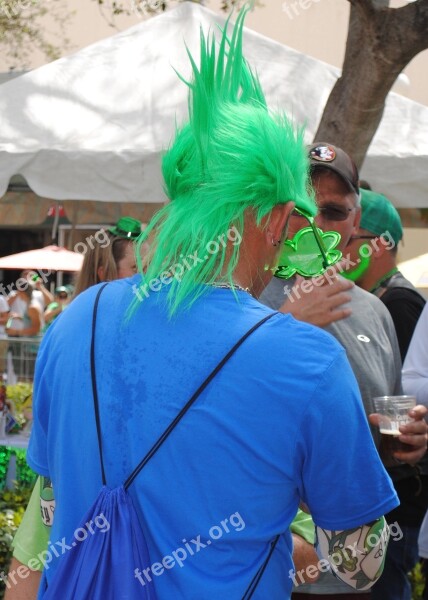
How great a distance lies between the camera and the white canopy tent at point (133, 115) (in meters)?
5.14

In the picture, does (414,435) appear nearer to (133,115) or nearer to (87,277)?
(87,277)

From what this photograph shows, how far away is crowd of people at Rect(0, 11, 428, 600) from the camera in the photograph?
148 centimetres

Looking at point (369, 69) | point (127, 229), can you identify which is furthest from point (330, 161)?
point (369, 69)

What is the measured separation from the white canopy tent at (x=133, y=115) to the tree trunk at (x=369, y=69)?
20 cm

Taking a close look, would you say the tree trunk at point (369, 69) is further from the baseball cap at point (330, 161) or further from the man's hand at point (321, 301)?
the man's hand at point (321, 301)

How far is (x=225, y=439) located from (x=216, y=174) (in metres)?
0.44

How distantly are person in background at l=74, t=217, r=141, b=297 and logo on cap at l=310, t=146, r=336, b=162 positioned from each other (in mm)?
1241

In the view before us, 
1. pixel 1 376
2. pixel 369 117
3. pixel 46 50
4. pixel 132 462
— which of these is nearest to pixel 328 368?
pixel 132 462

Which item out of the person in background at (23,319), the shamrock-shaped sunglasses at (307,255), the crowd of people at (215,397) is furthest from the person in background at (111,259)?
the person in background at (23,319)

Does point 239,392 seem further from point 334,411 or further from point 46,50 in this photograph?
point 46,50

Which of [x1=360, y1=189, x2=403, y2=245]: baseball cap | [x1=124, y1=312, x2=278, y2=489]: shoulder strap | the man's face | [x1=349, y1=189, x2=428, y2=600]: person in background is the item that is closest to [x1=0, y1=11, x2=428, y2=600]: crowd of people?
[x1=124, y1=312, x2=278, y2=489]: shoulder strap

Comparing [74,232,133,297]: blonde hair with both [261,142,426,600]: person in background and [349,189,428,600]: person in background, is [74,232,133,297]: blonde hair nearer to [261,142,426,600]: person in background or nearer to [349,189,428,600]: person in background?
[349,189,428,600]: person in background

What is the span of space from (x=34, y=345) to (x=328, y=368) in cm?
404

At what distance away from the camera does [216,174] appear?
61.2 inches
